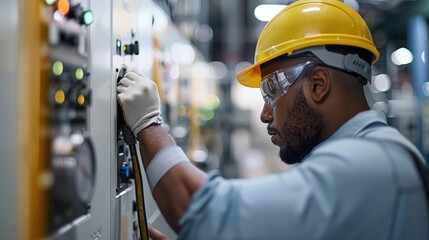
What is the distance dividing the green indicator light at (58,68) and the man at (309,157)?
373 millimetres

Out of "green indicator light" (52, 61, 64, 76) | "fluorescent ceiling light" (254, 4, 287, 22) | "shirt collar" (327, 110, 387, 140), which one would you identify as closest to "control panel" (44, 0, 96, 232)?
"green indicator light" (52, 61, 64, 76)

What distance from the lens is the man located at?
33.8 inches

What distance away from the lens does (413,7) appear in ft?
16.5

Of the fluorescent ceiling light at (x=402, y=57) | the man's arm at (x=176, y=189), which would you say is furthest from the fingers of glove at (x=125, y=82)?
the fluorescent ceiling light at (x=402, y=57)

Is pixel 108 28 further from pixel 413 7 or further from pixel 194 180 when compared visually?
pixel 413 7

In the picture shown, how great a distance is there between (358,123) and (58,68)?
2.80 feet

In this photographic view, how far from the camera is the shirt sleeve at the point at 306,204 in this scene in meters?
0.85

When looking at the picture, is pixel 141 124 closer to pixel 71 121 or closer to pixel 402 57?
pixel 71 121

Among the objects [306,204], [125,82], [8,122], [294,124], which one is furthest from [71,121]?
[294,124]

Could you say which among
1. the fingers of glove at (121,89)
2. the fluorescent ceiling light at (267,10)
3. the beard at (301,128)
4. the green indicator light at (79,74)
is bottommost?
the beard at (301,128)

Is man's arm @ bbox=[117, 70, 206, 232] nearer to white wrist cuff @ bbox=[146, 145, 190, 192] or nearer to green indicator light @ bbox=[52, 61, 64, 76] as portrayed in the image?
white wrist cuff @ bbox=[146, 145, 190, 192]

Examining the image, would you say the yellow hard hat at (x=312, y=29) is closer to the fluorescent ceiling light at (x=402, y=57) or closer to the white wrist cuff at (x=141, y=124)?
the white wrist cuff at (x=141, y=124)

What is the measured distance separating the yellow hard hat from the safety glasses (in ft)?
0.20

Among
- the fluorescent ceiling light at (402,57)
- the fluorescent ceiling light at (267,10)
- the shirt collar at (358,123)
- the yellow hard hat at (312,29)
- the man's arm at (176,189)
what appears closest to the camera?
the man's arm at (176,189)
